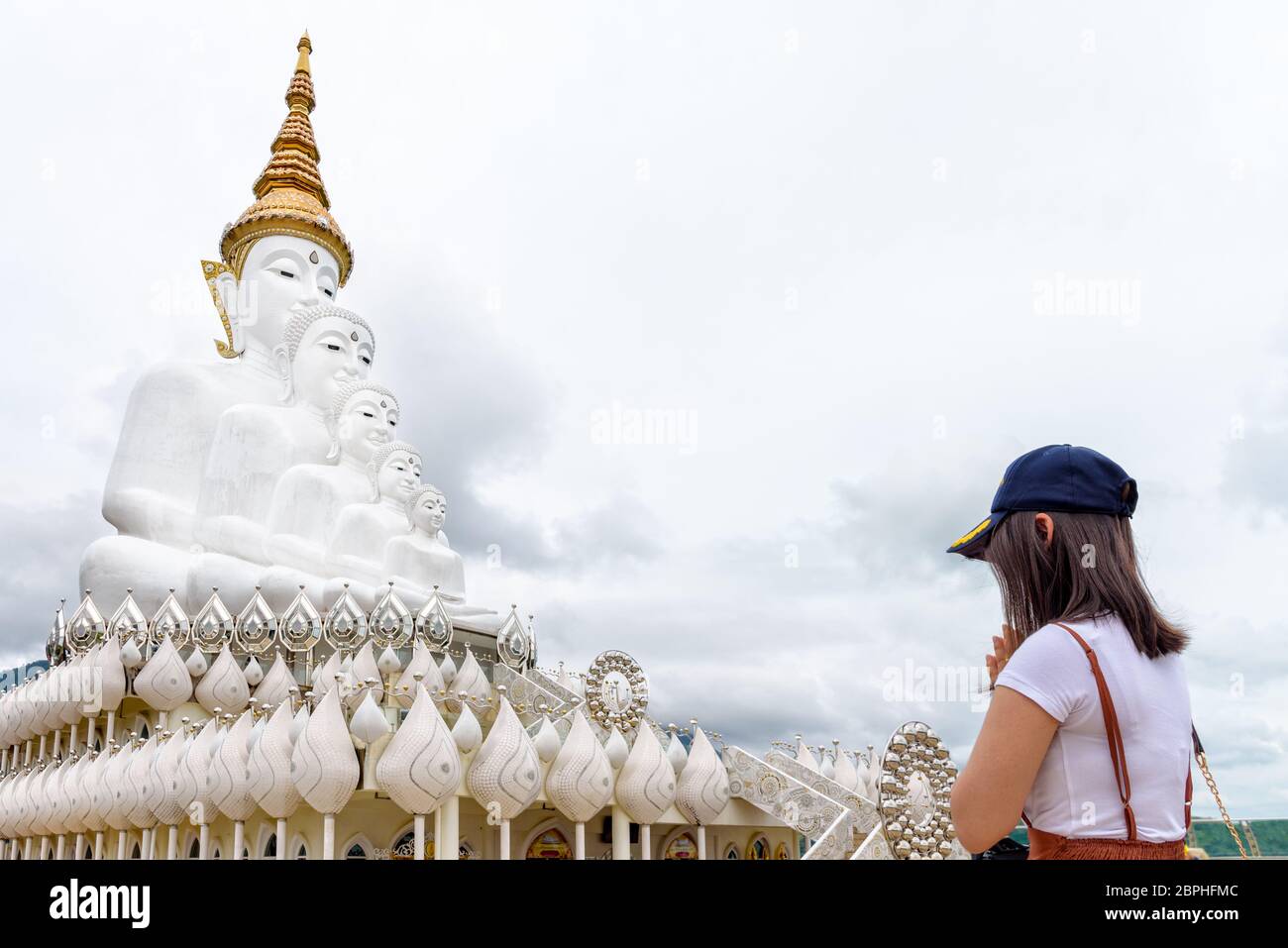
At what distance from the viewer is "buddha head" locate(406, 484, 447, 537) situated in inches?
771

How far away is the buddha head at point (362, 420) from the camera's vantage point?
21.1m

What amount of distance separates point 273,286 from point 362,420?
5.17 metres

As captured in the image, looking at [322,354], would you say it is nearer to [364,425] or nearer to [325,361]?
[325,361]

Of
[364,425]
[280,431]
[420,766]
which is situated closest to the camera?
[420,766]

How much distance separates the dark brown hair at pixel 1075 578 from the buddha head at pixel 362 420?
19.9 m

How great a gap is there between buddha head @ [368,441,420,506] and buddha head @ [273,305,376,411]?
8.30 ft

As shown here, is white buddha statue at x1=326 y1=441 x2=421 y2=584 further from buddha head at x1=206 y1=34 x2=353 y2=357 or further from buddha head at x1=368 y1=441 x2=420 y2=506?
buddha head at x1=206 y1=34 x2=353 y2=357

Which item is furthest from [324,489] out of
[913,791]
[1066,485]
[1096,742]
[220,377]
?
[1096,742]

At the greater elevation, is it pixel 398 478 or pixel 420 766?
pixel 398 478

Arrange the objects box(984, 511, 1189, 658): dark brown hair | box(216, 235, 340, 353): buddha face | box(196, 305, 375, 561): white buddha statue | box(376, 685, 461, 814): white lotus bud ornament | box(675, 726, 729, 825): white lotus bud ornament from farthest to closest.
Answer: box(216, 235, 340, 353): buddha face
box(196, 305, 375, 561): white buddha statue
box(675, 726, 729, 825): white lotus bud ornament
box(376, 685, 461, 814): white lotus bud ornament
box(984, 511, 1189, 658): dark brown hair

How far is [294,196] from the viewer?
24.9 metres

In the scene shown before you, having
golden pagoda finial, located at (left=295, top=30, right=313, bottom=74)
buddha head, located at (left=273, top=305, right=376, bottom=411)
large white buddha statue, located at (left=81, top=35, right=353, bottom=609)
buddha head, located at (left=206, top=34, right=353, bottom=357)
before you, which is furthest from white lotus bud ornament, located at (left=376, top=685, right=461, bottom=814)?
golden pagoda finial, located at (left=295, top=30, right=313, bottom=74)
